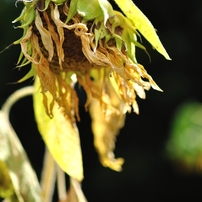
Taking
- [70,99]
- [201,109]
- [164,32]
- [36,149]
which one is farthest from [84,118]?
[70,99]

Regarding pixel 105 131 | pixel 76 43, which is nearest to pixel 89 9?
pixel 76 43

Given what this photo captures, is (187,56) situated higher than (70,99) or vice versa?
(70,99)

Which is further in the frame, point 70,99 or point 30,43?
point 70,99

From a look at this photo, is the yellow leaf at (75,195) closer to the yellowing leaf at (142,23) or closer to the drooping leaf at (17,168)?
the drooping leaf at (17,168)

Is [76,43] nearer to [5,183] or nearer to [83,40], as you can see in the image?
Answer: [83,40]

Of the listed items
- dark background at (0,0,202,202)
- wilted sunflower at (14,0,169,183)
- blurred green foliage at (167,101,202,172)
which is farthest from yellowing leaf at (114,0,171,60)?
dark background at (0,0,202,202)

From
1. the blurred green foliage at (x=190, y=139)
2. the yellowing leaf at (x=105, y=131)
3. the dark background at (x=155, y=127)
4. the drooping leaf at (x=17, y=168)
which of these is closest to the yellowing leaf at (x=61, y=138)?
the drooping leaf at (x=17, y=168)

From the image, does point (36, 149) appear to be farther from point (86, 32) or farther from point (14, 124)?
point (86, 32)
